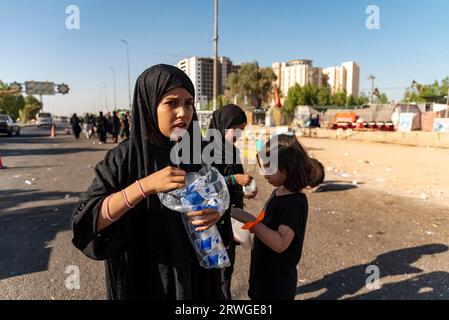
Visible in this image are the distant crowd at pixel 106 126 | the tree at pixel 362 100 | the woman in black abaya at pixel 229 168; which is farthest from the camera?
the tree at pixel 362 100

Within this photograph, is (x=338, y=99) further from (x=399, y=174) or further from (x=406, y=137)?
Answer: (x=399, y=174)

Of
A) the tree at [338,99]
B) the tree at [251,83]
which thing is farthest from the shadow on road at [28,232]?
the tree at [338,99]

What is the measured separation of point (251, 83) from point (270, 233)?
62.3 m

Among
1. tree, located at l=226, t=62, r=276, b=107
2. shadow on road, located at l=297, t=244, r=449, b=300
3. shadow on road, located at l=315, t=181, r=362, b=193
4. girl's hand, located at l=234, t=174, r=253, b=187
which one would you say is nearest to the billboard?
tree, located at l=226, t=62, r=276, b=107

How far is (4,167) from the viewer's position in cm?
1012

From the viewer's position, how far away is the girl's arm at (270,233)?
1622mm

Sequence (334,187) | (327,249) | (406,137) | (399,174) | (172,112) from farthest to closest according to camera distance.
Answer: (406,137) → (399,174) → (334,187) → (327,249) → (172,112)

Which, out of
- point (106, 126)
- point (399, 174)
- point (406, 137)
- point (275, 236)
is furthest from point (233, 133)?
point (406, 137)

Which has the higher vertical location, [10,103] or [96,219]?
[10,103]

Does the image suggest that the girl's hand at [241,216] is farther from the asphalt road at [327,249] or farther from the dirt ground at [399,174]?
the dirt ground at [399,174]

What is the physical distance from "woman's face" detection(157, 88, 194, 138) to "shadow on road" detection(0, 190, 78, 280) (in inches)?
125

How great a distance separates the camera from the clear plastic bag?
1225 mm

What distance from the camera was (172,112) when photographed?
1321mm

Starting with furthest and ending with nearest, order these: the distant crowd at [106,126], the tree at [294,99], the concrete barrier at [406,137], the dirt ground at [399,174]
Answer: the tree at [294,99], the distant crowd at [106,126], the concrete barrier at [406,137], the dirt ground at [399,174]
